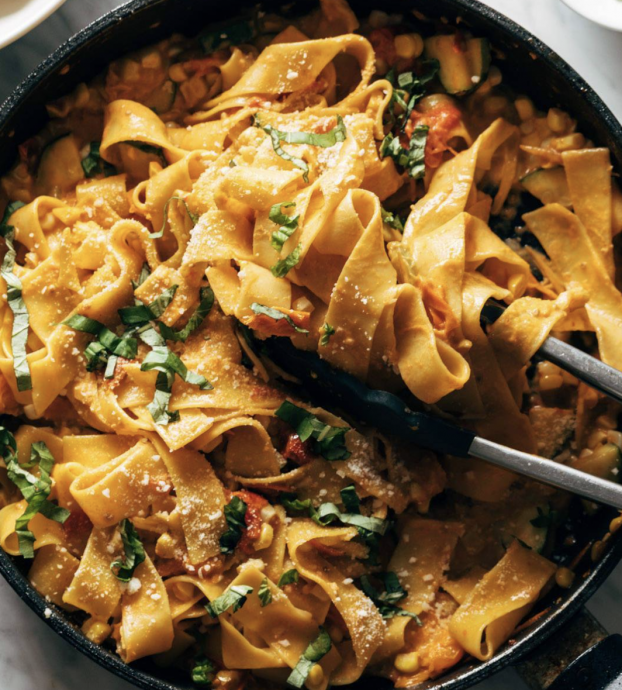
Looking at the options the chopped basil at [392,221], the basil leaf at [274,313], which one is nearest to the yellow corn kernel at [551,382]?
the chopped basil at [392,221]

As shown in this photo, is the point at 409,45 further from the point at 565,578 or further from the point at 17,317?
the point at 565,578

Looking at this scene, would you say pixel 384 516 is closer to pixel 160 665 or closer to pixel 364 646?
pixel 364 646

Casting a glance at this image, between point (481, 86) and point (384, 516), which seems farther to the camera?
point (481, 86)

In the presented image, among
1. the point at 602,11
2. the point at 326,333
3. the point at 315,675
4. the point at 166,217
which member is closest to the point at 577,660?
the point at 315,675

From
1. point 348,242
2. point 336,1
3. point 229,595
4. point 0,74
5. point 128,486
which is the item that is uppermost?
point 0,74

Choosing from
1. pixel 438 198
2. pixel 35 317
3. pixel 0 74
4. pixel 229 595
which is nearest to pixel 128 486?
pixel 229 595

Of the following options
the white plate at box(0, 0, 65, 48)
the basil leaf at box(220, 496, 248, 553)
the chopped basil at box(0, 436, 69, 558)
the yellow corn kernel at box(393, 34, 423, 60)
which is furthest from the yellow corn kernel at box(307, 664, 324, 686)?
the white plate at box(0, 0, 65, 48)
